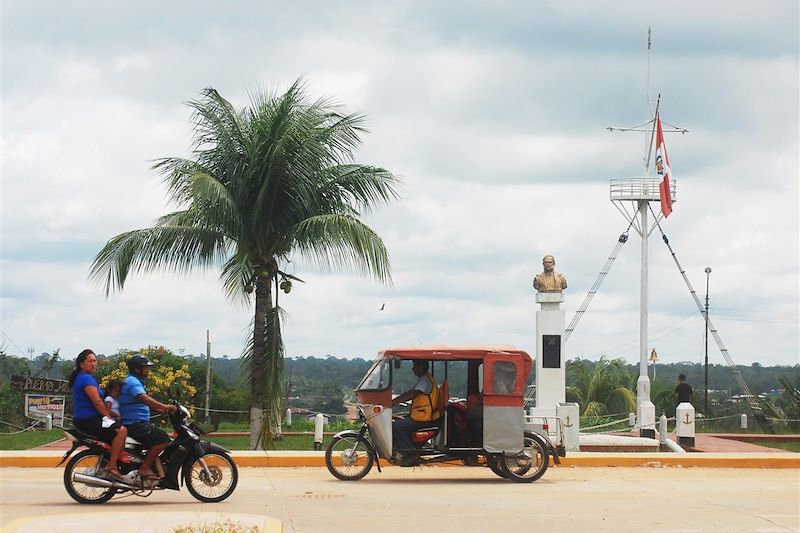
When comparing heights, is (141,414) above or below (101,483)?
above

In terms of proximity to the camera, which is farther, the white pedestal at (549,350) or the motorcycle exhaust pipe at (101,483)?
the white pedestal at (549,350)

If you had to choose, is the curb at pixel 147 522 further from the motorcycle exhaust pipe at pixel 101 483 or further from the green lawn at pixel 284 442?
the green lawn at pixel 284 442

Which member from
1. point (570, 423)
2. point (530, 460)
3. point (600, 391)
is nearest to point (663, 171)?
point (600, 391)

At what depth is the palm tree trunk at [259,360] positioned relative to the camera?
24.4 meters

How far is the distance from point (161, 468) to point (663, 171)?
26.4 meters

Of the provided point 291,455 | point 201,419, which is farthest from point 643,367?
point 291,455

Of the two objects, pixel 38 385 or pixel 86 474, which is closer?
pixel 86 474

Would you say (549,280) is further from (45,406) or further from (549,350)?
(45,406)

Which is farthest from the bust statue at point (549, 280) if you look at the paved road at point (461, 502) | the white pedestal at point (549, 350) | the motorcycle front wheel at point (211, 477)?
the motorcycle front wheel at point (211, 477)

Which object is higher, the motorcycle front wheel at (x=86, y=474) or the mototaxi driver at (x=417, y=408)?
the mototaxi driver at (x=417, y=408)

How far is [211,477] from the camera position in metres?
13.9

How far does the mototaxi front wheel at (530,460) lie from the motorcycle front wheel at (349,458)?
1.93 meters

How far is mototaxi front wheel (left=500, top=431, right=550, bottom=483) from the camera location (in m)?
17.2

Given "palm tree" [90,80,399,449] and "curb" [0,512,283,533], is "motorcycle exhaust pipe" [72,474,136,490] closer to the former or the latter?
"curb" [0,512,283,533]
